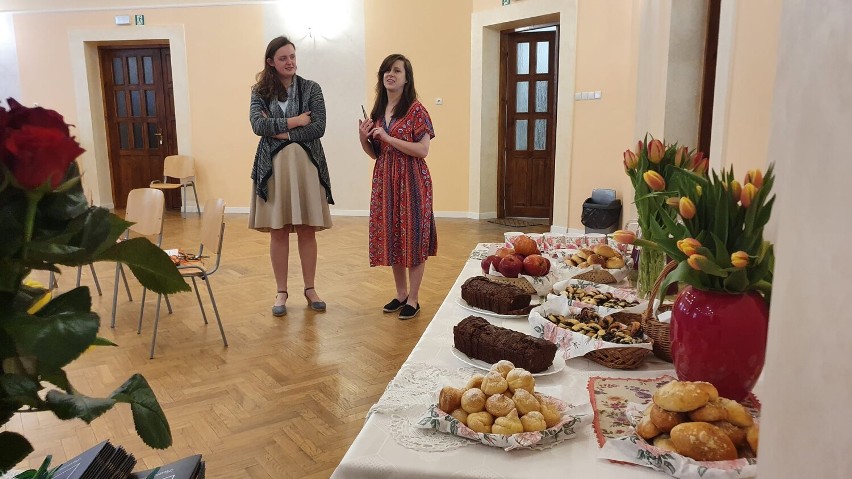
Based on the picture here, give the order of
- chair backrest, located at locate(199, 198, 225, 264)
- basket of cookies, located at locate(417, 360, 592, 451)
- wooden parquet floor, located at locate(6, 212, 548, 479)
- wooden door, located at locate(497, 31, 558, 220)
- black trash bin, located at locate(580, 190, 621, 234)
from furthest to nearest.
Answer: wooden door, located at locate(497, 31, 558, 220), black trash bin, located at locate(580, 190, 621, 234), chair backrest, located at locate(199, 198, 225, 264), wooden parquet floor, located at locate(6, 212, 548, 479), basket of cookies, located at locate(417, 360, 592, 451)

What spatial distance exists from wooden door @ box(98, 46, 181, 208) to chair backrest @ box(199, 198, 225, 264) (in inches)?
261

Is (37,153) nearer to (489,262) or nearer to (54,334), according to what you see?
(54,334)

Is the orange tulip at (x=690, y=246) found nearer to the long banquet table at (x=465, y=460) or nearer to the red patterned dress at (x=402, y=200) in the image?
the long banquet table at (x=465, y=460)

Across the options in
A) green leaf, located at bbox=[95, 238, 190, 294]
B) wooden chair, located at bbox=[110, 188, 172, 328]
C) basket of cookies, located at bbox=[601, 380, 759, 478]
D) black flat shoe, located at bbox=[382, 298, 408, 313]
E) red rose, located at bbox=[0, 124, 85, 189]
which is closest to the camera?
red rose, located at bbox=[0, 124, 85, 189]

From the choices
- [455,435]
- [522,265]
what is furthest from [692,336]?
[522,265]

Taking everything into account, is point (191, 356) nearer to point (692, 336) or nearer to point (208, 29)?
point (692, 336)

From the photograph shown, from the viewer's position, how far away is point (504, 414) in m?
1.20

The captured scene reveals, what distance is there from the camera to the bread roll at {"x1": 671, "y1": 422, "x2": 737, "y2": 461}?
1036mm

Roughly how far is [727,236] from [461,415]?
0.67m

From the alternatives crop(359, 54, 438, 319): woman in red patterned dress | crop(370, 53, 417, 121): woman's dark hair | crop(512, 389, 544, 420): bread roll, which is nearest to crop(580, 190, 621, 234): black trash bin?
crop(359, 54, 438, 319): woman in red patterned dress

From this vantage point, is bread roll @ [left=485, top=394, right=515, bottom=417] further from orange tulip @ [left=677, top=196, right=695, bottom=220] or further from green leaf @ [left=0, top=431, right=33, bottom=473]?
green leaf @ [left=0, top=431, right=33, bottom=473]

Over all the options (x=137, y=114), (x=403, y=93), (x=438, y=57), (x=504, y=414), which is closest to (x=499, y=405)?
(x=504, y=414)

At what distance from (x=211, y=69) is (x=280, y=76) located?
5909 mm

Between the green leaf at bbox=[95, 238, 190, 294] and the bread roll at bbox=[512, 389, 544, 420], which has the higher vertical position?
the green leaf at bbox=[95, 238, 190, 294]
